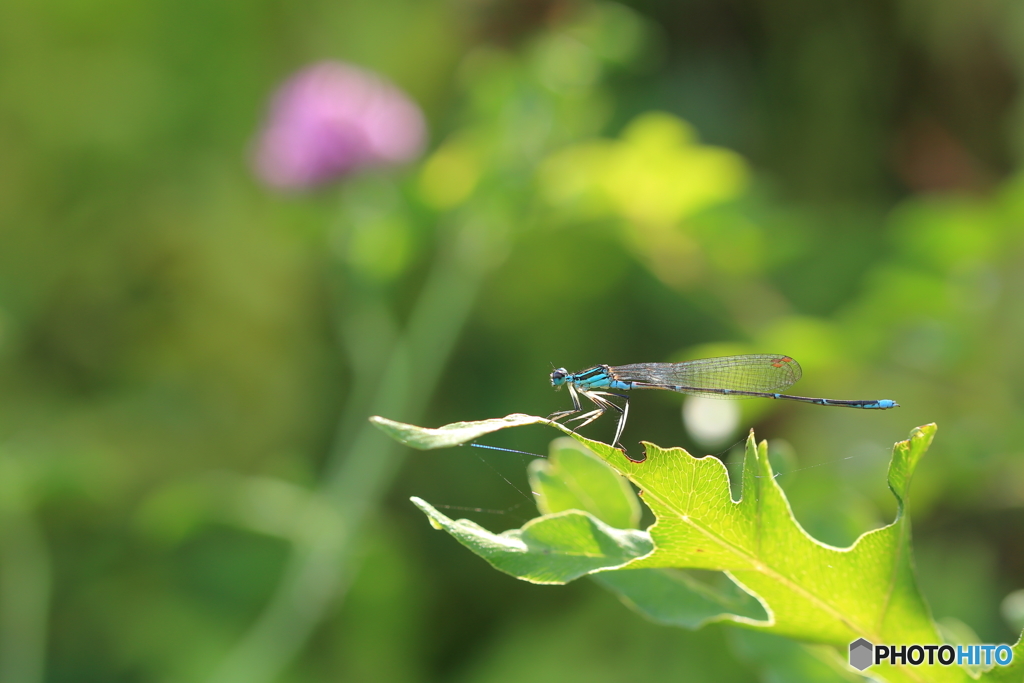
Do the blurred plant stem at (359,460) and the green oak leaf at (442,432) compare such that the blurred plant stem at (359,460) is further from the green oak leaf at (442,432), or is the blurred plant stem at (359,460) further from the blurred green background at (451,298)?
the green oak leaf at (442,432)

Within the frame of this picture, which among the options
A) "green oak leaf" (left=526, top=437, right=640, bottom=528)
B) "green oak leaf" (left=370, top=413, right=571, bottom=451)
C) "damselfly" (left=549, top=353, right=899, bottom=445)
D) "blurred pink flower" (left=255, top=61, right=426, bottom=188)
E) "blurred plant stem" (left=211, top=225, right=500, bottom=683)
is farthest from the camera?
"blurred pink flower" (left=255, top=61, right=426, bottom=188)

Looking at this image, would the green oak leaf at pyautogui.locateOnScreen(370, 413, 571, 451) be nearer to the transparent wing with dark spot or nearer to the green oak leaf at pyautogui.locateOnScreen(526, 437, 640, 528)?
the green oak leaf at pyautogui.locateOnScreen(526, 437, 640, 528)

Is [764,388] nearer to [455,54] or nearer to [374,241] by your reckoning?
[374,241]

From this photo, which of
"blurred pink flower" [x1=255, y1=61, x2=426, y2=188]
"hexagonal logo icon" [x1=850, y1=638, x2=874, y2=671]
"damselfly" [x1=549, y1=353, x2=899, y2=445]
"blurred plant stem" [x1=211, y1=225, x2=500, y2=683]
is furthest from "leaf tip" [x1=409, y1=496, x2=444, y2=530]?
"blurred pink flower" [x1=255, y1=61, x2=426, y2=188]

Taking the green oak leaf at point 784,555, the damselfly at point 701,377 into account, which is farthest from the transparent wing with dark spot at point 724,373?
the green oak leaf at point 784,555

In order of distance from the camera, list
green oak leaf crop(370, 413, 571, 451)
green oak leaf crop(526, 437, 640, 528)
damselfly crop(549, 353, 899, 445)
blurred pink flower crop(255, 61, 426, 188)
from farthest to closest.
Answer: blurred pink flower crop(255, 61, 426, 188) → damselfly crop(549, 353, 899, 445) → green oak leaf crop(526, 437, 640, 528) → green oak leaf crop(370, 413, 571, 451)

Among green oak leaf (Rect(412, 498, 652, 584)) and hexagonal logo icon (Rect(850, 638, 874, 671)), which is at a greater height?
green oak leaf (Rect(412, 498, 652, 584))

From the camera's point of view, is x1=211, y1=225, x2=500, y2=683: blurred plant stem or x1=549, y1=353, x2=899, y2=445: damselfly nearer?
x1=549, y1=353, x2=899, y2=445: damselfly

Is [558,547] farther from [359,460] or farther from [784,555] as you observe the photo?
[359,460]

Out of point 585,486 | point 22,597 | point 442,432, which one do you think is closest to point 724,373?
point 585,486

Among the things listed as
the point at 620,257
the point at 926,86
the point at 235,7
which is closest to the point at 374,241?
the point at 620,257
